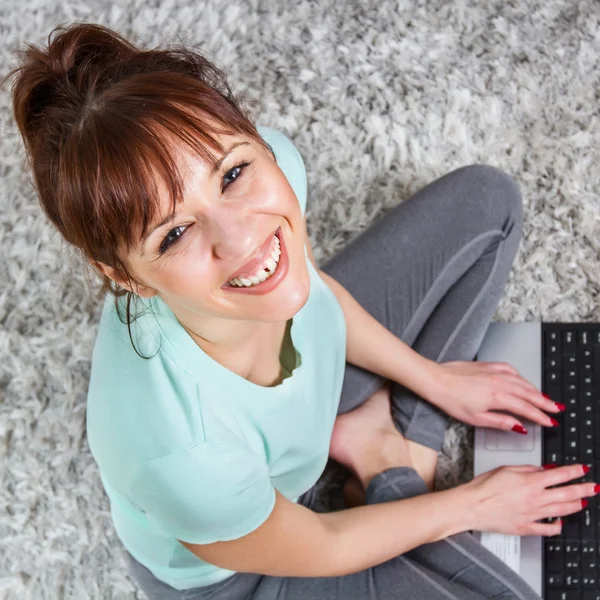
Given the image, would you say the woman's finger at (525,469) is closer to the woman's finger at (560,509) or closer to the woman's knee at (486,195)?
the woman's finger at (560,509)

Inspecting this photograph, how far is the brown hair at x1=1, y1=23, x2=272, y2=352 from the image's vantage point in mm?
639

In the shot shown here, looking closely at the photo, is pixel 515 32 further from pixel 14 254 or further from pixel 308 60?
pixel 14 254

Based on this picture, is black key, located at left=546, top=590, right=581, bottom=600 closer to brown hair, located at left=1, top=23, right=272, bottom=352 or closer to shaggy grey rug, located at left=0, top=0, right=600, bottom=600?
shaggy grey rug, located at left=0, top=0, right=600, bottom=600

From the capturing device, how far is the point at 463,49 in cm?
144

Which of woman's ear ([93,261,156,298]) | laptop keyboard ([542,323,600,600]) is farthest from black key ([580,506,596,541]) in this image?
woman's ear ([93,261,156,298])

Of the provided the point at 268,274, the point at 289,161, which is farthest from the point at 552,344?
the point at 268,274

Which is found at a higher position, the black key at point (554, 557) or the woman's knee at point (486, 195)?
the woman's knee at point (486, 195)

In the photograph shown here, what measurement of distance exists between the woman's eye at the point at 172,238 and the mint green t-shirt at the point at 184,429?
4.6 inches

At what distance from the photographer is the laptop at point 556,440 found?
3.29ft

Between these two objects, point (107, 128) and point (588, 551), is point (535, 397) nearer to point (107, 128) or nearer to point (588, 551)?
point (588, 551)

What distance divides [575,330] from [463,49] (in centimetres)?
56

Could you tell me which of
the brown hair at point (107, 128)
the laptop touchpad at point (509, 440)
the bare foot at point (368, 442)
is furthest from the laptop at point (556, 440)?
the brown hair at point (107, 128)

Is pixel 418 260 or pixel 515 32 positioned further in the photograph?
pixel 515 32

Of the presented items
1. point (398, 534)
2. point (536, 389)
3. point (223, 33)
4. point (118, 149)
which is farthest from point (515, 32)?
point (118, 149)
